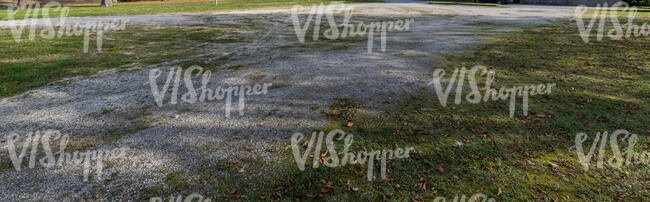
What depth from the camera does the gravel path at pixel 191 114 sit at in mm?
3316

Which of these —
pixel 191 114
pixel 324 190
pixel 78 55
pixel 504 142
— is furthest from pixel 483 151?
pixel 78 55

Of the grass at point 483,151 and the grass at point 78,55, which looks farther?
the grass at point 78,55

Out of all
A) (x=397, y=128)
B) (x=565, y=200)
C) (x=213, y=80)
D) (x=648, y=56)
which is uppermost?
(x=648, y=56)

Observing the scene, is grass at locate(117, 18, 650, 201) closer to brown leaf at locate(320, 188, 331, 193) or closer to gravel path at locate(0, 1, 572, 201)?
brown leaf at locate(320, 188, 331, 193)

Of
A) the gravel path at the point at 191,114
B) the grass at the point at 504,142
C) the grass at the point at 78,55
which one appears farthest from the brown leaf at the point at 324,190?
the grass at the point at 78,55

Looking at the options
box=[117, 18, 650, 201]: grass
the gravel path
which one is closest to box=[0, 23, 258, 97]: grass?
the gravel path

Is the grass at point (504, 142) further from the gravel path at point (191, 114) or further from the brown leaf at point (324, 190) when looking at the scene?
the gravel path at point (191, 114)

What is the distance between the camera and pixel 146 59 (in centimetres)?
844

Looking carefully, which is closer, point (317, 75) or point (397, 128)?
point (397, 128)

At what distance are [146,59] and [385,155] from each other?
302 inches

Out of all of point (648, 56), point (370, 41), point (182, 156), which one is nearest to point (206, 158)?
point (182, 156)

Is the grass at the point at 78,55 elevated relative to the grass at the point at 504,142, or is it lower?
elevated

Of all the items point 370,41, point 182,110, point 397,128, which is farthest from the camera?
point 370,41

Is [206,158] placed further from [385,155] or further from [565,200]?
[565,200]
